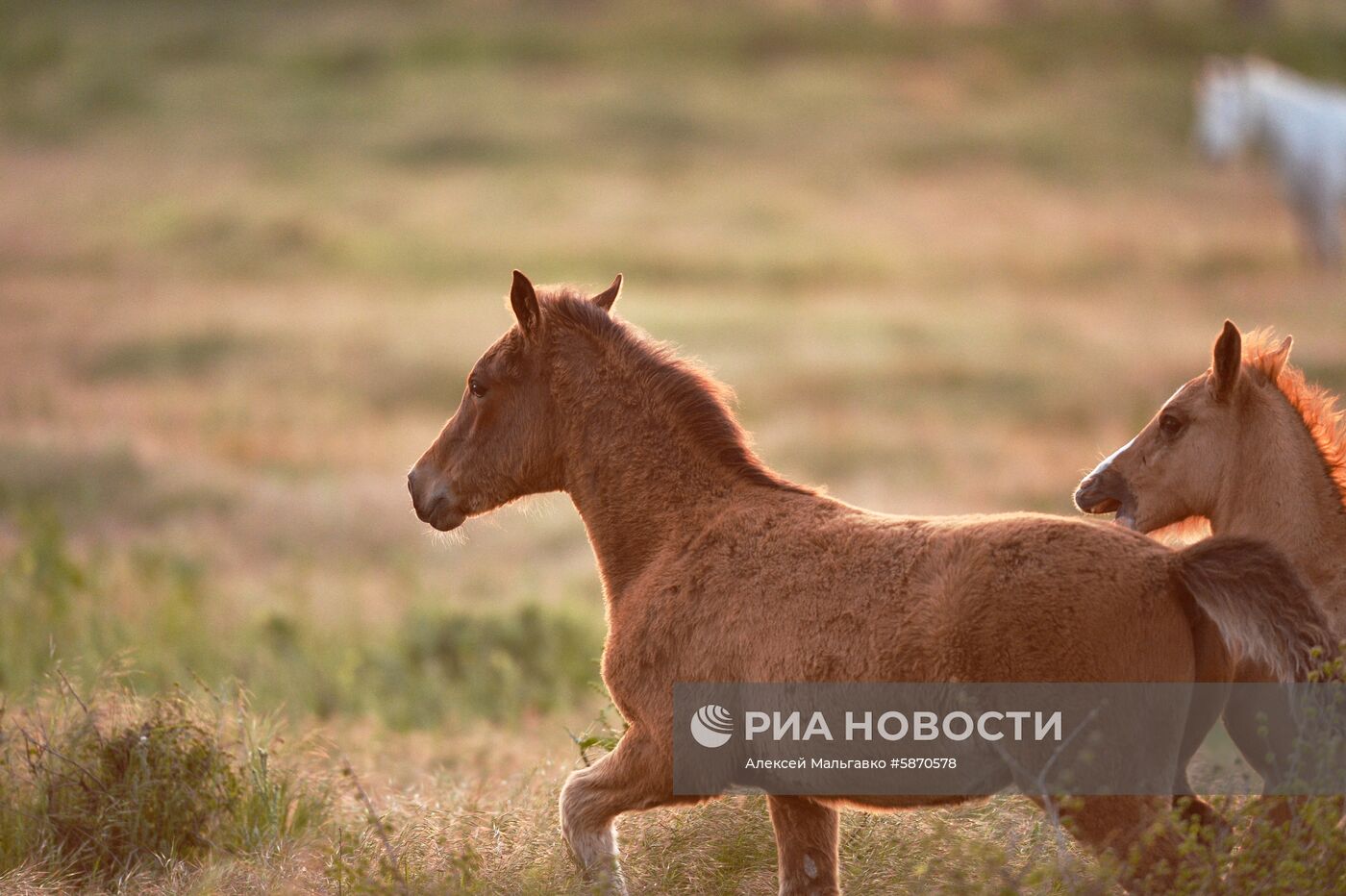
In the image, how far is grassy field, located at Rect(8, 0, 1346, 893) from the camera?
19.7ft

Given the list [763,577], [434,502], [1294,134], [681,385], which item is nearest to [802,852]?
[763,577]

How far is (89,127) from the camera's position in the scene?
3369 cm

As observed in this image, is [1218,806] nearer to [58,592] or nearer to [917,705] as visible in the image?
[917,705]

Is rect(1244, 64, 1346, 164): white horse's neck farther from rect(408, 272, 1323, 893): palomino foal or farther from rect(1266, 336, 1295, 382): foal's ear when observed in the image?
rect(408, 272, 1323, 893): palomino foal

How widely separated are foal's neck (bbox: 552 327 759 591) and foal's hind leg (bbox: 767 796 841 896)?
35.7 inches

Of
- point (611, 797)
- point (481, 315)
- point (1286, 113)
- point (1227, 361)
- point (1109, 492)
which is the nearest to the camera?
point (611, 797)

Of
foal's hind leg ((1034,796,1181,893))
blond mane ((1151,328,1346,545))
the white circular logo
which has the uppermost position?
blond mane ((1151,328,1346,545))

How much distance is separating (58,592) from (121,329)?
42.2ft

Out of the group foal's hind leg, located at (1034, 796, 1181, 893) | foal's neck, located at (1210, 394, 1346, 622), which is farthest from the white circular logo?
foal's neck, located at (1210, 394, 1346, 622)

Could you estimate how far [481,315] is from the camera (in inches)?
893

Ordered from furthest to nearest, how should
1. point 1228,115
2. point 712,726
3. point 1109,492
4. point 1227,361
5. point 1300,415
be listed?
1. point 1228,115
2. point 1109,492
3. point 1300,415
4. point 1227,361
5. point 712,726

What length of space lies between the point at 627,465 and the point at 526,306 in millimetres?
666

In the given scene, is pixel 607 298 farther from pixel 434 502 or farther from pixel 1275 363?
pixel 1275 363

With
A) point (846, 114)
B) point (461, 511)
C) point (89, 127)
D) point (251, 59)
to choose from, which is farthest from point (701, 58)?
point (461, 511)
